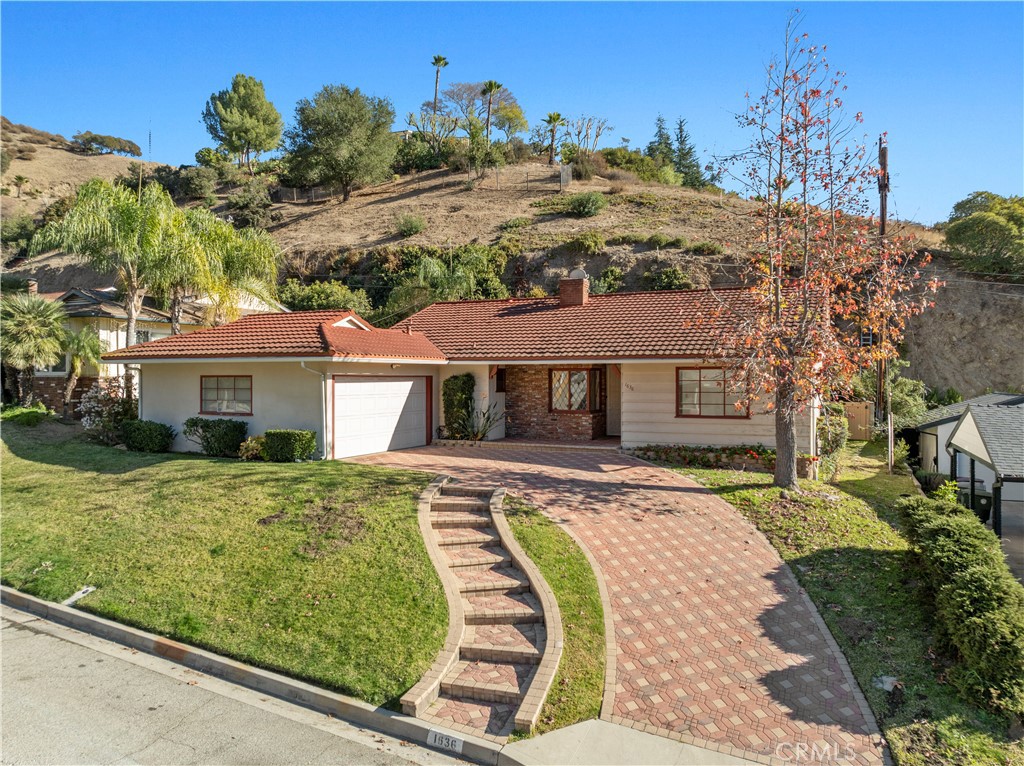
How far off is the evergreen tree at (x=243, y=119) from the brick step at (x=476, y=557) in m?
69.6

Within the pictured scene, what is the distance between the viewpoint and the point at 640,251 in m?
37.2

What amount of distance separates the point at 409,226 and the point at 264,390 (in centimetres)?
3136

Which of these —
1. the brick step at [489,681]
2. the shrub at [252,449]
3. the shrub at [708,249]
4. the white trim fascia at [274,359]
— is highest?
the shrub at [708,249]

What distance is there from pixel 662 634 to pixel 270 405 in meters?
11.5

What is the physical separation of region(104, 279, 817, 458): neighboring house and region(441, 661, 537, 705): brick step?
8.47m

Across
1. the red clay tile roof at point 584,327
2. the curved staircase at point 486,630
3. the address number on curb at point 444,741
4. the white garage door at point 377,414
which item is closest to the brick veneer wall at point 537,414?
the red clay tile roof at point 584,327

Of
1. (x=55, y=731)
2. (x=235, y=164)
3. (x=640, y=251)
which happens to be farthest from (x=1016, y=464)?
(x=235, y=164)

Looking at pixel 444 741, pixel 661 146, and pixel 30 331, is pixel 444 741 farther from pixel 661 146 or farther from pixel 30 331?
pixel 661 146

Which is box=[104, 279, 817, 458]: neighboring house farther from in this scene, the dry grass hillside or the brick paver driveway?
the dry grass hillside

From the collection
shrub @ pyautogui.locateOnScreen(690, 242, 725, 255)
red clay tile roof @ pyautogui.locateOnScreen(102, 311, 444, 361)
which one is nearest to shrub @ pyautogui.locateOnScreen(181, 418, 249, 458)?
red clay tile roof @ pyautogui.locateOnScreen(102, 311, 444, 361)

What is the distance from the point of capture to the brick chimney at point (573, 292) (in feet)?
64.5

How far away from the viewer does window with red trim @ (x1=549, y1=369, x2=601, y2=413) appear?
1767cm

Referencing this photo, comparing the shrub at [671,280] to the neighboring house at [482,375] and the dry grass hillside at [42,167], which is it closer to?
the neighboring house at [482,375]

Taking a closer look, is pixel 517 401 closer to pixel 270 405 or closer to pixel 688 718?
pixel 270 405
